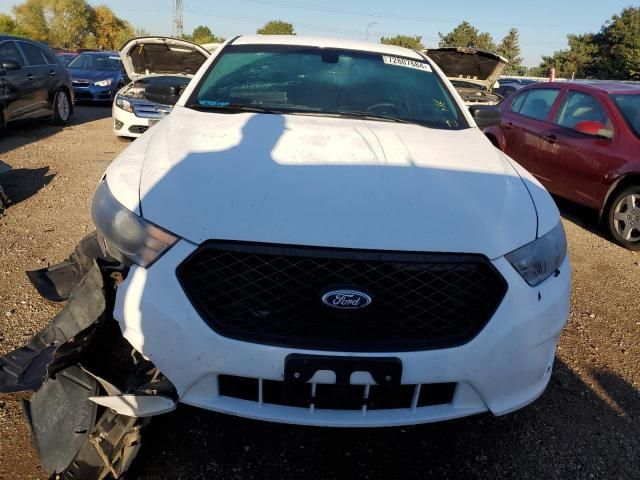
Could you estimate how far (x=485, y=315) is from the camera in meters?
1.96

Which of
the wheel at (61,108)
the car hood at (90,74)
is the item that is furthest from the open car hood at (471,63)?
the car hood at (90,74)

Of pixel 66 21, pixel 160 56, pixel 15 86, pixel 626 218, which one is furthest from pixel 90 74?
pixel 66 21

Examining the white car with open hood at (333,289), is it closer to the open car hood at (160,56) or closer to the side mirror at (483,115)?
the side mirror at (483,115)

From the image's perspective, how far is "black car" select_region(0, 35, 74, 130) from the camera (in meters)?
8.53

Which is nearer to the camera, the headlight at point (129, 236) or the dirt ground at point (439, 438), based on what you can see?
the headlight at point (129, 236)

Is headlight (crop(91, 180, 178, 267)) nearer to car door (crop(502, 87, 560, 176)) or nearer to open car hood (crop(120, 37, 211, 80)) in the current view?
Result: car door (crop(502, 87, 560, 176))

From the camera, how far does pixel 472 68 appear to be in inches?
390

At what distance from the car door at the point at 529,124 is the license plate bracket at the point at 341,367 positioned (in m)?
5.36

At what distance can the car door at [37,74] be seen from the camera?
9.42 metres

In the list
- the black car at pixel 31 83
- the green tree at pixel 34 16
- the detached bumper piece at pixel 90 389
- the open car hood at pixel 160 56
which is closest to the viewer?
the detached bumper piece at pixel 90 389

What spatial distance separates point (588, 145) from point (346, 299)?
4.99m

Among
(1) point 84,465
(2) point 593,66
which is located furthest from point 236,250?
(2) point 593,66

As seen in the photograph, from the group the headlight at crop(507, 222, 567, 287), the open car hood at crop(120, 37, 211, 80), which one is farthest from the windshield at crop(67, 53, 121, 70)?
the headlight at crop(507, 222, 567, 287)

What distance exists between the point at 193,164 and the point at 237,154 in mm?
202
